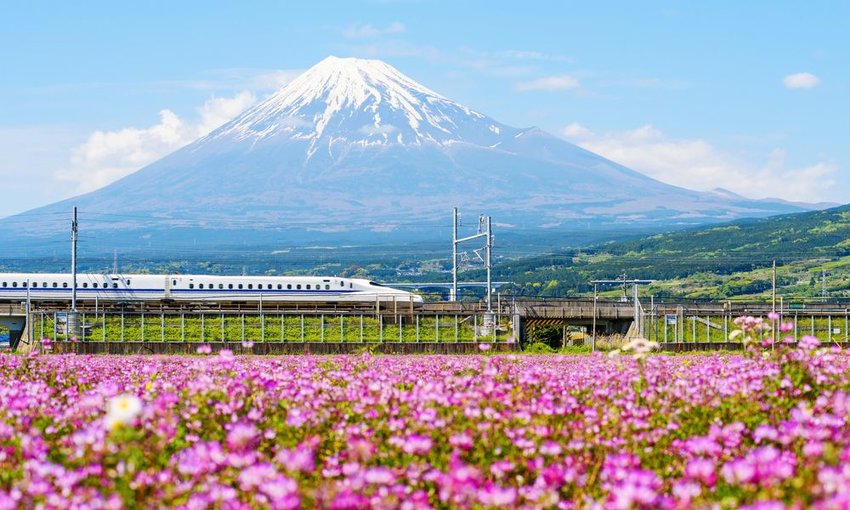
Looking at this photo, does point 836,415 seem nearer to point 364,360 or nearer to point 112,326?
point 364,360

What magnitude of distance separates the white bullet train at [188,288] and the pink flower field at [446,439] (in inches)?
2933

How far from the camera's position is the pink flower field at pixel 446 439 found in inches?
282

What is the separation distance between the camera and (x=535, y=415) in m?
10.2

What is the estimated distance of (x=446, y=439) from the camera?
363 inches

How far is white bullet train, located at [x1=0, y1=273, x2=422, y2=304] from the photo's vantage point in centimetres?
8750

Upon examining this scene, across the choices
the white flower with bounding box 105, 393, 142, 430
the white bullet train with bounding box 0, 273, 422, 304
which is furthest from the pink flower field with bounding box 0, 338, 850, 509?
the white bullet train with bounding box 0, 273, 422, 304

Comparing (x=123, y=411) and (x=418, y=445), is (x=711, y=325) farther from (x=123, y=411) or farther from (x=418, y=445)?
(x=123, y=411)

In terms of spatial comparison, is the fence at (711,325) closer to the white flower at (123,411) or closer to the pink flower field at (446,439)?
the pink flower field at (446,439)

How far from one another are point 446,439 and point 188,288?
8218cm

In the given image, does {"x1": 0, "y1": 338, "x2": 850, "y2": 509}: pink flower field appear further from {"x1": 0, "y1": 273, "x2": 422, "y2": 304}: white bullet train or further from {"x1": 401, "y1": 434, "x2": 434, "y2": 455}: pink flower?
{"x1": 0, "y1": 273, "x2": 422, "y2": 304}: white bullet train

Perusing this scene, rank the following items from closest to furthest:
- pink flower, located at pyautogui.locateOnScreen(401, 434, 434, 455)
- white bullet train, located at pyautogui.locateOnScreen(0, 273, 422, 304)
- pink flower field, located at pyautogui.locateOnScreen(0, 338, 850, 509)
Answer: pink flower field, located at pyautogui.locateOnScreen(0, 338, 850, 509) → pink flower, located at pyautogui.locateOnScreen(401, 434, 434, 455) → white bullet train, located at pyautogui.locateOnScreen(0, 273, 422, 304)

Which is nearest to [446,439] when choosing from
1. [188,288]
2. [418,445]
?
[418,445]

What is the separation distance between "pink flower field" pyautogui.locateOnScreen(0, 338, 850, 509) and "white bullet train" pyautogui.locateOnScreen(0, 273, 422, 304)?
74.5 meters

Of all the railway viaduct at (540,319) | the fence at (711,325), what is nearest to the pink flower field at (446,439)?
the railway viaduct at (540,319)
